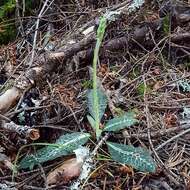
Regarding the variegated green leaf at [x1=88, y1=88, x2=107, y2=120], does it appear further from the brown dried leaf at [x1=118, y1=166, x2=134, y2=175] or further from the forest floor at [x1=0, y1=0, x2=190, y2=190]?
the brown dried leaf at [x1=118, y1=166, x2=134, y2=175]

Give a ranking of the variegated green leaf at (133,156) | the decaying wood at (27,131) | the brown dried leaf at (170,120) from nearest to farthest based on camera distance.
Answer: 1. the variegated green leaf at (133,156)
2. the decaying wood at (27,131)
3. the brown dried leaf at (170,120)

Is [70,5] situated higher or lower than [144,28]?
higher

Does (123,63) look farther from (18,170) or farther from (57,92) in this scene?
(18,170)

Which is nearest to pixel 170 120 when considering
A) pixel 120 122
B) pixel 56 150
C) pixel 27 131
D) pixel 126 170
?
pixel 120 122

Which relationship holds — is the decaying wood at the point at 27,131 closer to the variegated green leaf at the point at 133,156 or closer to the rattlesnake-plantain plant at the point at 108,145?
the rattlesnake-plantain plant at the point at 108,145

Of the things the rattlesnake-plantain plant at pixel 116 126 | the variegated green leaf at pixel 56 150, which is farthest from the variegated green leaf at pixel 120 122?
the variegated green leaf at pixel 56 150

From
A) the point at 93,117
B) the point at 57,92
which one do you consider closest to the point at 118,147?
the point at 93,117

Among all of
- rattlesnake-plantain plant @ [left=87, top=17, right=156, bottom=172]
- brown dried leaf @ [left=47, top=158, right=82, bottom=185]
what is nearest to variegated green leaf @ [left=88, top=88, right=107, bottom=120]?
rattlesnake-plantain plant @ [left=87, top=17, right=156, bottom=172]
